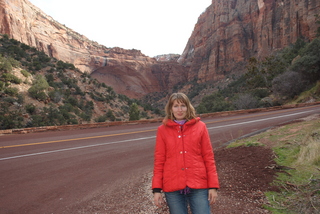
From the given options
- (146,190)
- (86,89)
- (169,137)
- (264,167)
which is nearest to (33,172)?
(146,190)

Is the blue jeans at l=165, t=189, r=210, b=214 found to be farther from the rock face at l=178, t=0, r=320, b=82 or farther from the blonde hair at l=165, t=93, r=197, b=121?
the rock face at l=178, t=0, r=320, b=82

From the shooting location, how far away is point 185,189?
1.94 m

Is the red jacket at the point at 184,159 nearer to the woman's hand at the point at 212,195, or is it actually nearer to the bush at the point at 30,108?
the woman's hand at the point at 212,195

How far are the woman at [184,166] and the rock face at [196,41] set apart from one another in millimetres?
49180

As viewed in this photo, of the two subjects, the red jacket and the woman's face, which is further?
the woman's face

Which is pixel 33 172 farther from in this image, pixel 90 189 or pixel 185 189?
pixel 185 189

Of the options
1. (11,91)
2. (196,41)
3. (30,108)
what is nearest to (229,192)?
(30,108)

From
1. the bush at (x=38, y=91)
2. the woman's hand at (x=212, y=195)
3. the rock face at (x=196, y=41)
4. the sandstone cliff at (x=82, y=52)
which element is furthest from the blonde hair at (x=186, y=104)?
the rock face at (x=196, y=41)

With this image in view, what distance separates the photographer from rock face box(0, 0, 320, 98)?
48.3m

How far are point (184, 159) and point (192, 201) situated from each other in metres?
0.38

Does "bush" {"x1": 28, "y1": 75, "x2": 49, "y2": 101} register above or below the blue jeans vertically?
above

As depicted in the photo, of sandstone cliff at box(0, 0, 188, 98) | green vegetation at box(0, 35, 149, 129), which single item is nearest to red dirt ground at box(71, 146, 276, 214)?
green vegetation at box(0, 35, 149, 129)

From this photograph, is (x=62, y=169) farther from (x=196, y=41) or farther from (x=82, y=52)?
(x=196, y=41)

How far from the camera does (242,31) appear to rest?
68875 millimetres
